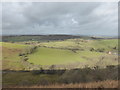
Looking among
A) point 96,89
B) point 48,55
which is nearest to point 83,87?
point 96,89

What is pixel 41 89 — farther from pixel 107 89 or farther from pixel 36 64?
pixel 36 64

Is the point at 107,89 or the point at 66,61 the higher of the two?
the point at 107,89

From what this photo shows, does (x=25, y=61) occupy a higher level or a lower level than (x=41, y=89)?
lower

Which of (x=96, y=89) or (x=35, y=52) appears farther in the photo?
(x=35, y=52)

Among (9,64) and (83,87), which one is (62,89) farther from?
(9,64)

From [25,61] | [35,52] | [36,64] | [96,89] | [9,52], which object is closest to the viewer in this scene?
[96,89]

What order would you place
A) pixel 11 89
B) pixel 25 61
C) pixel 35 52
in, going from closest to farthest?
pixel 11 89 < pixel 25 61 < pixel 35 52

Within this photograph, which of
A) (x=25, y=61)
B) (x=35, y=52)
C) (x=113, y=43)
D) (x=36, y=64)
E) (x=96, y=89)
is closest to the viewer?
(x=96, y=89)

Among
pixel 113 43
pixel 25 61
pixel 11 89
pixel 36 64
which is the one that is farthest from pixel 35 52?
pixel 11 89

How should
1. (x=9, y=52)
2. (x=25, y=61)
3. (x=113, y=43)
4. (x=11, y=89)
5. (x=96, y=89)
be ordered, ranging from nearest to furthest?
(x=96, y=89), (x=11, y=89), (x=25, y=61), (x=9, y=52), (x=113, y=43)
